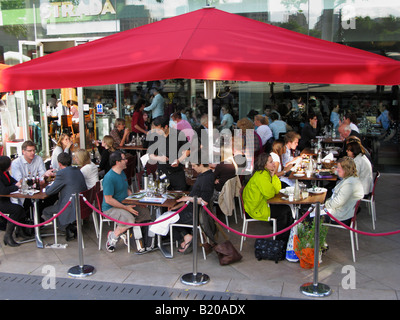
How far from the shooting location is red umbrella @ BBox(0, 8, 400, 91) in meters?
4.57

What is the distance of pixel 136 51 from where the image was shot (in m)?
5.06

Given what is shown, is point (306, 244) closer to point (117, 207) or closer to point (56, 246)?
point (117, 207)

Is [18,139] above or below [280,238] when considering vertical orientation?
above

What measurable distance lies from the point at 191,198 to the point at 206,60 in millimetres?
1865

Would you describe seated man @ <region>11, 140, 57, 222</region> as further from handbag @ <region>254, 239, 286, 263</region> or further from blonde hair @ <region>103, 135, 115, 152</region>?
handbag @ <region>254, 239, 286, 263</region>

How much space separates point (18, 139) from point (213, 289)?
8574 mm

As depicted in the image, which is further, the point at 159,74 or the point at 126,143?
the point at 126,143

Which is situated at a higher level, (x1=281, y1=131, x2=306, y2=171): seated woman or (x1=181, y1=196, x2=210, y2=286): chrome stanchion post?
(x1=281, y1=131, x2=306, y2=171): seated woman

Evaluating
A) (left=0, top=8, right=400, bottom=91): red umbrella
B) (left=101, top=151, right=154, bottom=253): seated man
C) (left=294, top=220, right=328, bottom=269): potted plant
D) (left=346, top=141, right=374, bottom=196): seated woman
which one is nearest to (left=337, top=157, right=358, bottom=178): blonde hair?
(left=294, top=220, right=328, bottom=269): potted plant

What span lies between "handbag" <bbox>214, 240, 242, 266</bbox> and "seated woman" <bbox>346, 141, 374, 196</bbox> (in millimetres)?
2497

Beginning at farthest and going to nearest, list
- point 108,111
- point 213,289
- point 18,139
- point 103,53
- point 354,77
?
1. point 108,111
2. point 18,139
3. point 103,53
4. point 213,289
5. point 354,77

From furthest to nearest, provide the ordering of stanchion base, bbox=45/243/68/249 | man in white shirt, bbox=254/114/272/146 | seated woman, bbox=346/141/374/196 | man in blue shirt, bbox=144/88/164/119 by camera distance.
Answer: man in blue shirt, bbox=144/88/164/119
man in white shirt, bbox=254/114/272/146
seated woman, bbox=346/141/374/196
stanchion base, bbox=45/243/68/249

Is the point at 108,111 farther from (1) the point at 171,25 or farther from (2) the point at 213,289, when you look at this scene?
(2) the point at 213,289

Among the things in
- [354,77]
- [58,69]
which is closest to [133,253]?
[58,69]
